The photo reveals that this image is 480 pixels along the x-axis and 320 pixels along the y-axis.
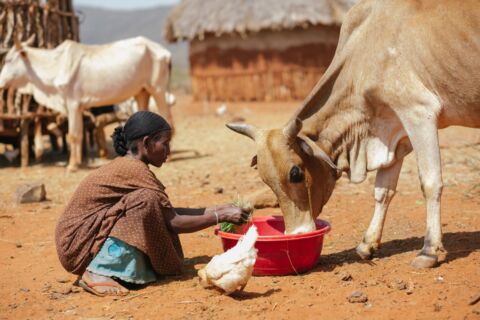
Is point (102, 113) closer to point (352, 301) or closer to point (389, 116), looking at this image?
point (389, 116)

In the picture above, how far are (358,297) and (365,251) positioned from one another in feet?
3.20

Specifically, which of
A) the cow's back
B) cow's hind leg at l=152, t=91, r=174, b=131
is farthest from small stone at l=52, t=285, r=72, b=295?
cow's hind leg at l=152, t=91, r=174, b=131

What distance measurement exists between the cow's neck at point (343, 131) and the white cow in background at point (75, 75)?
556cm

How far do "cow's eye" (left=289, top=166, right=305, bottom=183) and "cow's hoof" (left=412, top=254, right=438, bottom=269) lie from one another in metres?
0.91

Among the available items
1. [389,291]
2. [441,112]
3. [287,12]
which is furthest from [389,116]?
[287,12]

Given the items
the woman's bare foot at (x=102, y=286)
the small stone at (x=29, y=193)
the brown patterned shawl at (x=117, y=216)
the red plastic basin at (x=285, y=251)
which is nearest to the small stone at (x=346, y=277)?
the red plastic basin at (x=285, y=251)

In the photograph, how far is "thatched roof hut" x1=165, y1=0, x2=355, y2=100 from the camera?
1778cm

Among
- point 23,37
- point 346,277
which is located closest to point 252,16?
point 23,37

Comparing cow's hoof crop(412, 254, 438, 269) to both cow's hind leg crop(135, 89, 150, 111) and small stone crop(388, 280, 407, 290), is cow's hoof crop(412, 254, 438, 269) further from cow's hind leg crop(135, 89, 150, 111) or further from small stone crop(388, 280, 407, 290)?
cow's hind leg crop(135, 89, 150, 111)

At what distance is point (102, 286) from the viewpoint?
4375mm

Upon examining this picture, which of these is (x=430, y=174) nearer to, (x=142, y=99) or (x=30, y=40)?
(x=142, y=99)

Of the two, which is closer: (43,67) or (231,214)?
(231,214)

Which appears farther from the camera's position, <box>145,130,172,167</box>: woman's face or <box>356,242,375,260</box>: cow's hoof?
<box>356,242,375,260</box>: cow's hoof

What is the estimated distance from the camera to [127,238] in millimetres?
4387
